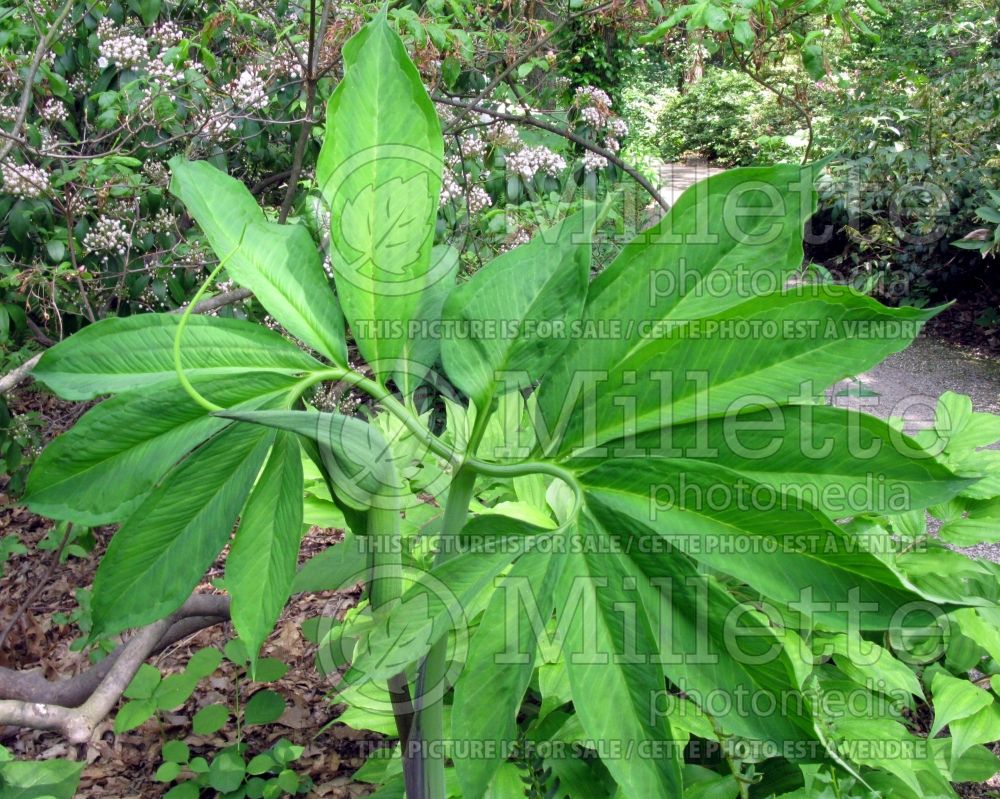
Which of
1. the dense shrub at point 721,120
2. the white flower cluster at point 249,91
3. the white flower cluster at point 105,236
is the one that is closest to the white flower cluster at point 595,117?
the white flower cluster at point 249,91

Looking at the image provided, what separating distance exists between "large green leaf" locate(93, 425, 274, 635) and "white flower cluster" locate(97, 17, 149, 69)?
2468 millimetres

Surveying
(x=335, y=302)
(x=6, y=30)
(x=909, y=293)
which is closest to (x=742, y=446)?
(x=335, y=302)

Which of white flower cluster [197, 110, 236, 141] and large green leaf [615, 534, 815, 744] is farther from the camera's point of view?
white flower cluster [197, 110, 236, 141]

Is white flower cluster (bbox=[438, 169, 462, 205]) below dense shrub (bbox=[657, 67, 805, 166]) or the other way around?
below

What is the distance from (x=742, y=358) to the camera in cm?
52

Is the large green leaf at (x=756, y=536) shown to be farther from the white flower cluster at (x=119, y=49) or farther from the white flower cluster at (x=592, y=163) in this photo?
the white flower cluster at (x=592, y=163)

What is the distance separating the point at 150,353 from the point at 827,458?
0.48 m

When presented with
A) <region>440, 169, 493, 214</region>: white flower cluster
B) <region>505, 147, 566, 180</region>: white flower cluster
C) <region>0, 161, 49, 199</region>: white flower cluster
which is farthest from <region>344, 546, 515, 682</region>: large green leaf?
<region>505, 147, 566, 180</region>: white flower cluster

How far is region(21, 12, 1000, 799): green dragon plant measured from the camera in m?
0.50

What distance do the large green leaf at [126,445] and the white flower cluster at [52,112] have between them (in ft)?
8.08

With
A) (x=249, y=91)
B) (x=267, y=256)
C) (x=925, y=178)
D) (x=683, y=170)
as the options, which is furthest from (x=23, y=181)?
(x=683, y=170)

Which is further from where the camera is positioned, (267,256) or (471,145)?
(471,145)

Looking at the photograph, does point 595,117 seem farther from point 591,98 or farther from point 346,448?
point 346,448

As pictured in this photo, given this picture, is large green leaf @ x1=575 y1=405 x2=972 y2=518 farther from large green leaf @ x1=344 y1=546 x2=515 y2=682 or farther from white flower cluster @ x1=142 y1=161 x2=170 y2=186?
white flower cluster @ x1=142 y1=161 x2=170 y2=186
